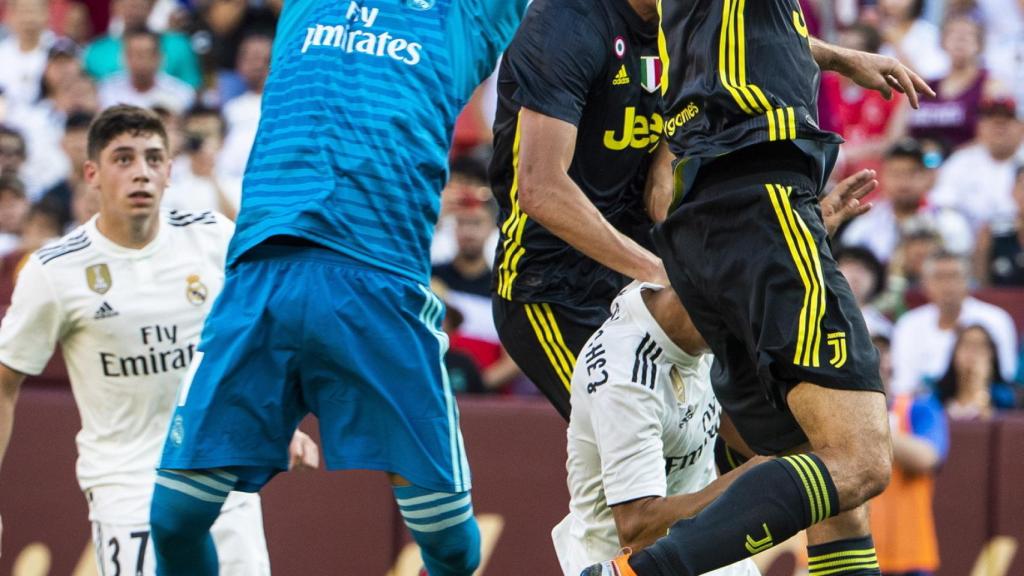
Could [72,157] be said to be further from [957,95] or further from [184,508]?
[184,508]

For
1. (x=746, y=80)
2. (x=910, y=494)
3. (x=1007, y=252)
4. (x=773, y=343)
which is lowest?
(x=910, y=494)

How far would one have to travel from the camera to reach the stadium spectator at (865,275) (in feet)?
29.3

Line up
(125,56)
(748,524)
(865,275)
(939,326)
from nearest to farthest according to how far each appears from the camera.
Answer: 1. (748,524)
2. (939,326)
3. (865,275)
4. (125,56)

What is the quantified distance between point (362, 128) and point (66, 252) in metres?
1.69

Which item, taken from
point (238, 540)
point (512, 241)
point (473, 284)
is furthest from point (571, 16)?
point (473, 284)

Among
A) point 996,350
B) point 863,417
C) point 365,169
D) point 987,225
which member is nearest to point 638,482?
point 863,417

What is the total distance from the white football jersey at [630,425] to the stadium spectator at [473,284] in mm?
3864

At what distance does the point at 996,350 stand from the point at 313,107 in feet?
15.2

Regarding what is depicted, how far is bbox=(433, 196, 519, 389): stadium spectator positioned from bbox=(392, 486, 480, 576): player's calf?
377cm

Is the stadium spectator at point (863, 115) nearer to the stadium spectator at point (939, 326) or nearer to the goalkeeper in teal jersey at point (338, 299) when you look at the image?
the stadium spectator at point (939, 326)

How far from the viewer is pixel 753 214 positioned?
13.8 ft

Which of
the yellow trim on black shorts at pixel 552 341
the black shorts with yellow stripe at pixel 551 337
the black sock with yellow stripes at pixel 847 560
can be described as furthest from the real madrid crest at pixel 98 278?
the black sock with yellow stripes at pixel 847 560

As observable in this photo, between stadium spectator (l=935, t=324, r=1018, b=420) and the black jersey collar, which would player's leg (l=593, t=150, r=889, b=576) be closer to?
the black jersey collar

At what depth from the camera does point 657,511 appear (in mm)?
4484
